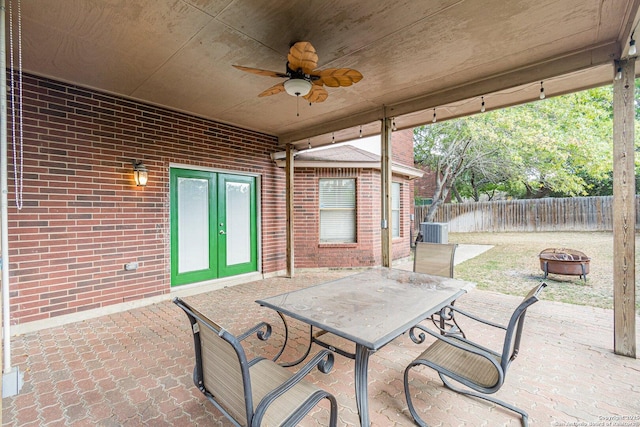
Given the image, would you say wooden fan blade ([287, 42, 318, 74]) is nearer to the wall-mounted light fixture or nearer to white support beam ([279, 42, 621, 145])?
white support beam ([279, 42, 621, 145])

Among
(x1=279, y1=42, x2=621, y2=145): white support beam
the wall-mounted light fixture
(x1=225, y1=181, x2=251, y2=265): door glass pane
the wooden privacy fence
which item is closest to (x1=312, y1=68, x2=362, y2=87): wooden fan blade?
(x1=279, y1=42, x2=621, y2=145): white support beam

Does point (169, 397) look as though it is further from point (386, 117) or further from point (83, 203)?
point (386, 117)

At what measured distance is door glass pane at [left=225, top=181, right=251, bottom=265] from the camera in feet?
18.6

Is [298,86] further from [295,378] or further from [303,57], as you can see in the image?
[295,378]

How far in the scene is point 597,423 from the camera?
191 cm

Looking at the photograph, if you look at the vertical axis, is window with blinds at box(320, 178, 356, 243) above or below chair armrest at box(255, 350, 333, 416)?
above

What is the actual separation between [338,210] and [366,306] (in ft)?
16.1

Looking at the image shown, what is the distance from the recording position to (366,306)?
2211 millimetres

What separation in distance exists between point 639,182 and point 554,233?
5899 millimetres

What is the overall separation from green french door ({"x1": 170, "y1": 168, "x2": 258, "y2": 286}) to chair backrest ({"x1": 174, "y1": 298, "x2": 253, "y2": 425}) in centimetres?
372

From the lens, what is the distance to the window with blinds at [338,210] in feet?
23.1

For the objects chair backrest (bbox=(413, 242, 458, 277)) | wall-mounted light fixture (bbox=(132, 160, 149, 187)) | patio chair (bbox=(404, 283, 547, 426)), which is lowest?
patio chair (bbox=(404, 283, 547, 426))

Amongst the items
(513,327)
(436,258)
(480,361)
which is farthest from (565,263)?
(513,327)

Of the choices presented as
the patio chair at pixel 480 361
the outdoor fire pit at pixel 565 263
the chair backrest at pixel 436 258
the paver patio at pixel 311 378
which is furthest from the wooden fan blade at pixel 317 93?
the outdoor fire pit at pixel 565 263
